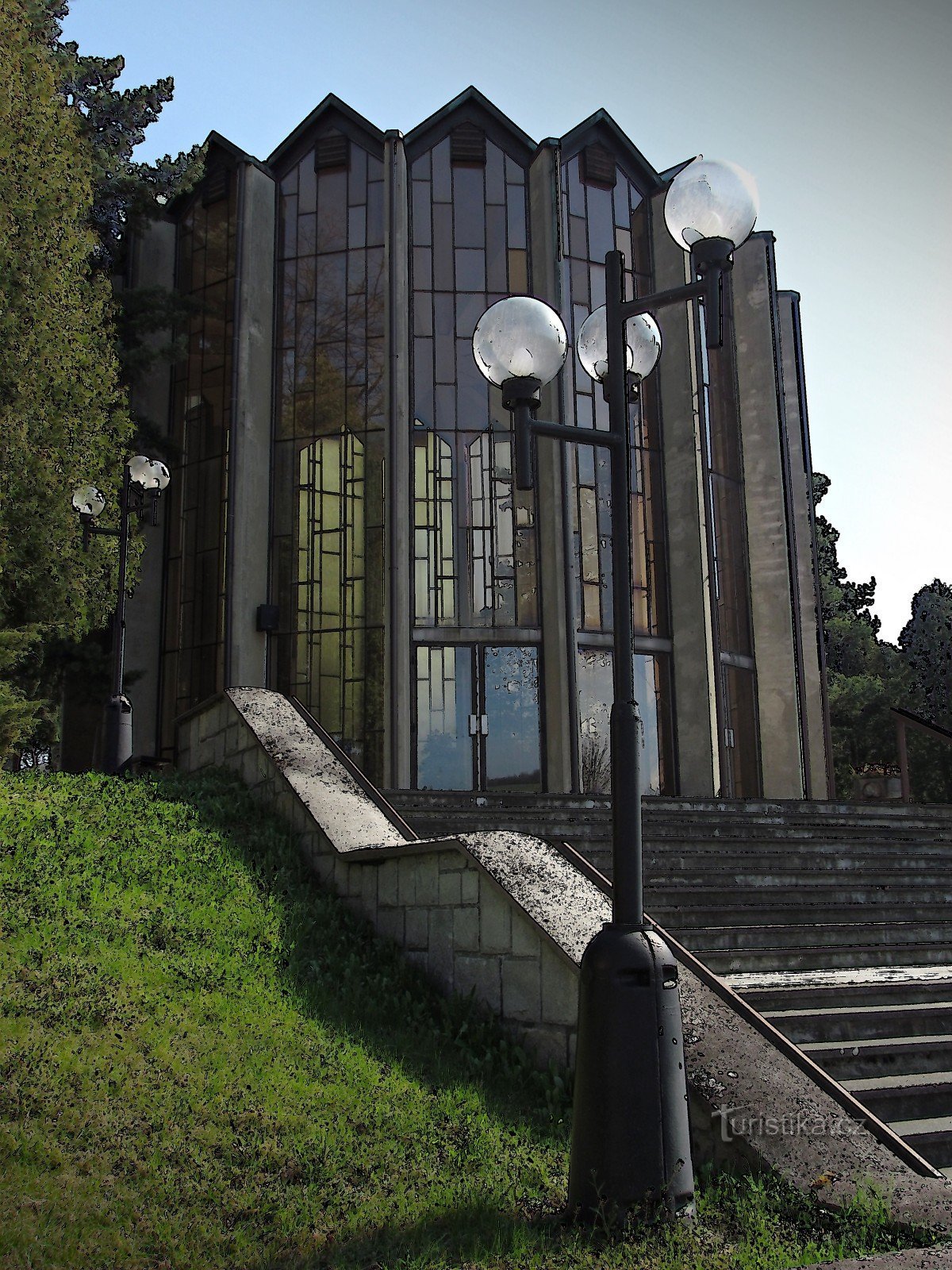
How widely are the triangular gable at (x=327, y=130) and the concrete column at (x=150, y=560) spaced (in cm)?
299

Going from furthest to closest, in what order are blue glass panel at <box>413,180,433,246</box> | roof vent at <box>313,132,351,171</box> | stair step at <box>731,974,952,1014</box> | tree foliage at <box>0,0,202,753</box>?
roof vent at <box>313,132,351,171</box>
blue glass panel at <box>413,180,433,246</box>
tree foliage at <box>0,0,202,753</box>
stair step at <box>731,974,952,1014</box>

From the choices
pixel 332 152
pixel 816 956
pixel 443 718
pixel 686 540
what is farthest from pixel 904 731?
pixel 332 152

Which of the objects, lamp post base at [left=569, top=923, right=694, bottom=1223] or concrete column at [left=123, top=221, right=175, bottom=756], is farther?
concrete column at [left=123, top=221, right=175, bottom=756]

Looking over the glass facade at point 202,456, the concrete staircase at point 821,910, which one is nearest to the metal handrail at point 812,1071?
the concrete staircase at point 821,910

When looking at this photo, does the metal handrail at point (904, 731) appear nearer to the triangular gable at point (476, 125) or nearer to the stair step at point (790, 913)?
the stair step at point (790, 913)

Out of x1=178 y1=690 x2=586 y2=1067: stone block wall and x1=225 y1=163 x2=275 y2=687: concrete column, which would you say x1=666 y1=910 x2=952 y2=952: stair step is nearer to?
x1=178 y1=690 x2=586 y2=1067: stone block wall

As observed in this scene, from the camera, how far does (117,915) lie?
6855mm

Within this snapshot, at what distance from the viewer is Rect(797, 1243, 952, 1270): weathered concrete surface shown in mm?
3904

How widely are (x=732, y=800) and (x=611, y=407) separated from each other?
8.13 metres

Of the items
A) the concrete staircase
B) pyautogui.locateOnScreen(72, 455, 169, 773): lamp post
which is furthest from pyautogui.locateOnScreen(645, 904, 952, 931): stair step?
pyautogui.locateOnScreen(72, 455, 169, 773): lamp post

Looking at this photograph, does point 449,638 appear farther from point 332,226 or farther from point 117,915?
point 117,915

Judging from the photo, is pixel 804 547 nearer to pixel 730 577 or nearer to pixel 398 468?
pixel 730 577

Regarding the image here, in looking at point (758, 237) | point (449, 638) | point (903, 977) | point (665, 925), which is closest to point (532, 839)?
point (665, 925)

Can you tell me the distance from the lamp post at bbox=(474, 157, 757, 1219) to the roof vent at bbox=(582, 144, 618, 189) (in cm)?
1743
